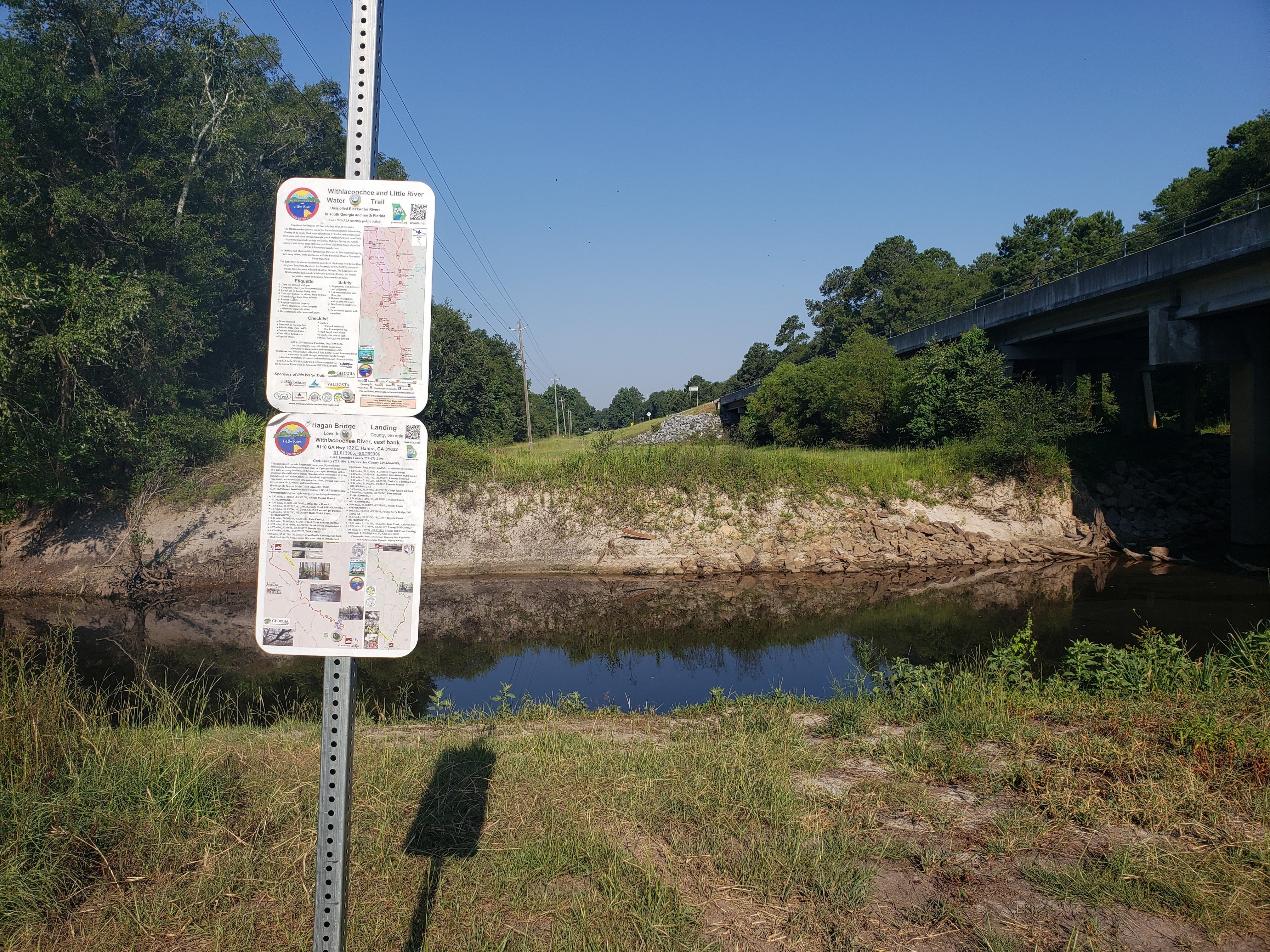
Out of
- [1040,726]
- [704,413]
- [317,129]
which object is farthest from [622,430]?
[1040,726]

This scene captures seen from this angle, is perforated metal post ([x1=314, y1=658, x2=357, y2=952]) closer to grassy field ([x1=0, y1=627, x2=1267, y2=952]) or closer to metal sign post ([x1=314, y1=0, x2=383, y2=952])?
metal sign post ([x1=314, y1=0, x2=383, y2=952])

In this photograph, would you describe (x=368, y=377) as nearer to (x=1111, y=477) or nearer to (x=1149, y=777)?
(x=1149, y=777)

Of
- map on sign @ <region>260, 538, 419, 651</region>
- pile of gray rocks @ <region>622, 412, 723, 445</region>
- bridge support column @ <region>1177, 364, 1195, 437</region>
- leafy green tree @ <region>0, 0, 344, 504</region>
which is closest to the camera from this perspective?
map on sign @ <region>260, 538, 419, 651</region>

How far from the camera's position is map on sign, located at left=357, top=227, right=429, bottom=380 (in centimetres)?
235

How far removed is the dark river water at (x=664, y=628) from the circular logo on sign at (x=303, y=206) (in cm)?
755

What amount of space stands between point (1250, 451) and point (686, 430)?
41907 mm

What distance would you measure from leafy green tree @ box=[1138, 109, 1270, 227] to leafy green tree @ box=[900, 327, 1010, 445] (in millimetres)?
9744

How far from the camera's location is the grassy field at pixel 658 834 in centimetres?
318

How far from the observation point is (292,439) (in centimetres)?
232

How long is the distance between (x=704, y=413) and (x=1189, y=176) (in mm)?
38990

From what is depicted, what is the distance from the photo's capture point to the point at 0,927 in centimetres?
311

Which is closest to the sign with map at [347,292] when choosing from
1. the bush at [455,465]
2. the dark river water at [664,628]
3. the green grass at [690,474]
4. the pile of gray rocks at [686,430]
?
the dark river water at [664,628]

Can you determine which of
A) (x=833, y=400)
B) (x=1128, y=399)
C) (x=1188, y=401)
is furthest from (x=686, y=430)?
(x=1188, y=401)

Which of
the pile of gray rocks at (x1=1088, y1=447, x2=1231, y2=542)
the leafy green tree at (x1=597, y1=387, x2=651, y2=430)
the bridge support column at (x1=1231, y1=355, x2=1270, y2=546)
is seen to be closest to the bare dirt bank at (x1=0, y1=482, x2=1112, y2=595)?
the pile of gray rocks at (x1=1088, y1=447, x2=1231, y2=542)
